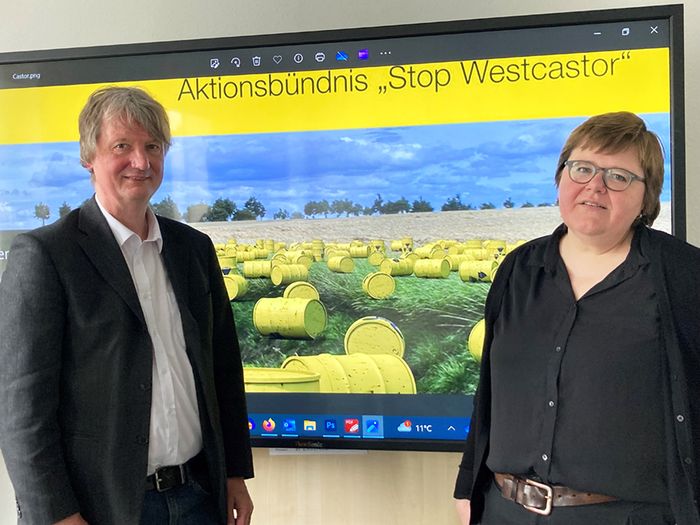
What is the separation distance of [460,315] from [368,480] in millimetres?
656

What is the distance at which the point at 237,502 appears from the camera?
63.6 inches

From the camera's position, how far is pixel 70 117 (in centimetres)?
206

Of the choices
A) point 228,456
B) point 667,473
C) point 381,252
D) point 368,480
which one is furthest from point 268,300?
point 667,473

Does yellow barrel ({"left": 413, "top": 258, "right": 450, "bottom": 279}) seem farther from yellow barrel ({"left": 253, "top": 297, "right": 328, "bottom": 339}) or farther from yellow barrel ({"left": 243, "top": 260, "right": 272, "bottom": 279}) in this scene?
yellow barrel ({"left": 243, "top": 260, "right": 272, "bottom": 279})

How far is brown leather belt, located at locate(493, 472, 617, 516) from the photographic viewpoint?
1.27 meters

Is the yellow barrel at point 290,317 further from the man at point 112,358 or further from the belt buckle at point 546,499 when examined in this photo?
the belt buckle at point 546,499

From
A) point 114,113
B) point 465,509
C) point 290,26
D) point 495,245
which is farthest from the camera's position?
point 290,26

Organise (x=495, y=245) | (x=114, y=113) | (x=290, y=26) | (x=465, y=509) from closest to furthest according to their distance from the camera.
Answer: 1. (x=114, y=113)
2. (x=465, y=509)
3. (x=495, y=245)
4. (x=290, y=26)

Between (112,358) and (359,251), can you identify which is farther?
(359,251)

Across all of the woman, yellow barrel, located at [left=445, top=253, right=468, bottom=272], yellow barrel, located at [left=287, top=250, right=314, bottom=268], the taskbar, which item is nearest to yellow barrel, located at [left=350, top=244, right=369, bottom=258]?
yellow barrel, located at [left=287, top=250, right=314, bottom=268]

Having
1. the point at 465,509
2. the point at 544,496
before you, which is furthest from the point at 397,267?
the point at 544,496

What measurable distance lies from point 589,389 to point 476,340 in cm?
63

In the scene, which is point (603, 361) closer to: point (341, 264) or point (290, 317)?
→ point (341, 264)

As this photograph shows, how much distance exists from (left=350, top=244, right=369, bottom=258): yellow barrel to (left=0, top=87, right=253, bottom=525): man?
1.92 ft
